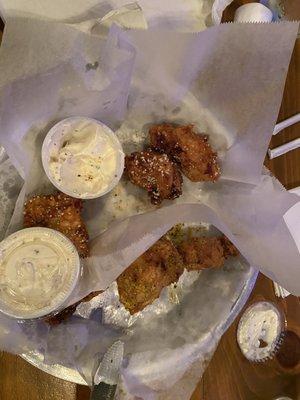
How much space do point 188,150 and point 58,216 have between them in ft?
1.08

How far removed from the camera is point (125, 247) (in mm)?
1288

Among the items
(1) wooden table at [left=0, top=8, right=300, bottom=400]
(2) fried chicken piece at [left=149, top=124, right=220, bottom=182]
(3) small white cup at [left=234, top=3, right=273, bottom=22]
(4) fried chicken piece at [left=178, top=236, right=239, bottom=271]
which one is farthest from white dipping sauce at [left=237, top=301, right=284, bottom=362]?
(3) small white cup at [left=234, top=3, right=273, bottom=22]

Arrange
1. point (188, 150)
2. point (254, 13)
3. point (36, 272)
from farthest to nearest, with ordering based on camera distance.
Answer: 1. point (254, 13)
2. point (188, 150)
3. point (36, 272)

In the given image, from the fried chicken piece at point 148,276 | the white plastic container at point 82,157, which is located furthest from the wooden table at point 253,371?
the white plastic container at point 82,157

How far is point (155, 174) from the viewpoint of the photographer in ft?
4.37

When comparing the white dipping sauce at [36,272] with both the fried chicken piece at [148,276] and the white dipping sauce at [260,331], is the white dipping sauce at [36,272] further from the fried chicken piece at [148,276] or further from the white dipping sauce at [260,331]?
the white dipping sauce at [260,331]

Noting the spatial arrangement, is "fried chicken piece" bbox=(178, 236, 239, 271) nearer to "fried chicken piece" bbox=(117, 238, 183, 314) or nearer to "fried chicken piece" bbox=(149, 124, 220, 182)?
"fried chicken piece" bbox=(117, 238, 183, 314)

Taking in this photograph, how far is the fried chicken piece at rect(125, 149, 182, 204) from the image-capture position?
1.33 metres

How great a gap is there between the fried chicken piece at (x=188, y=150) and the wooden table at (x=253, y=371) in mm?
225

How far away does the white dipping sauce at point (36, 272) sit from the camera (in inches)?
48.1

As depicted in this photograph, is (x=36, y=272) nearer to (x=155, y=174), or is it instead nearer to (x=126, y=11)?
(x=155, y=174)

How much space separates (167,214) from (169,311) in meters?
0.26

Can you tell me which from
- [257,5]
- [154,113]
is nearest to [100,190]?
[154,113]

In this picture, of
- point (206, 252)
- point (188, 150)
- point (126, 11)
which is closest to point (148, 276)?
point (206, 252)
